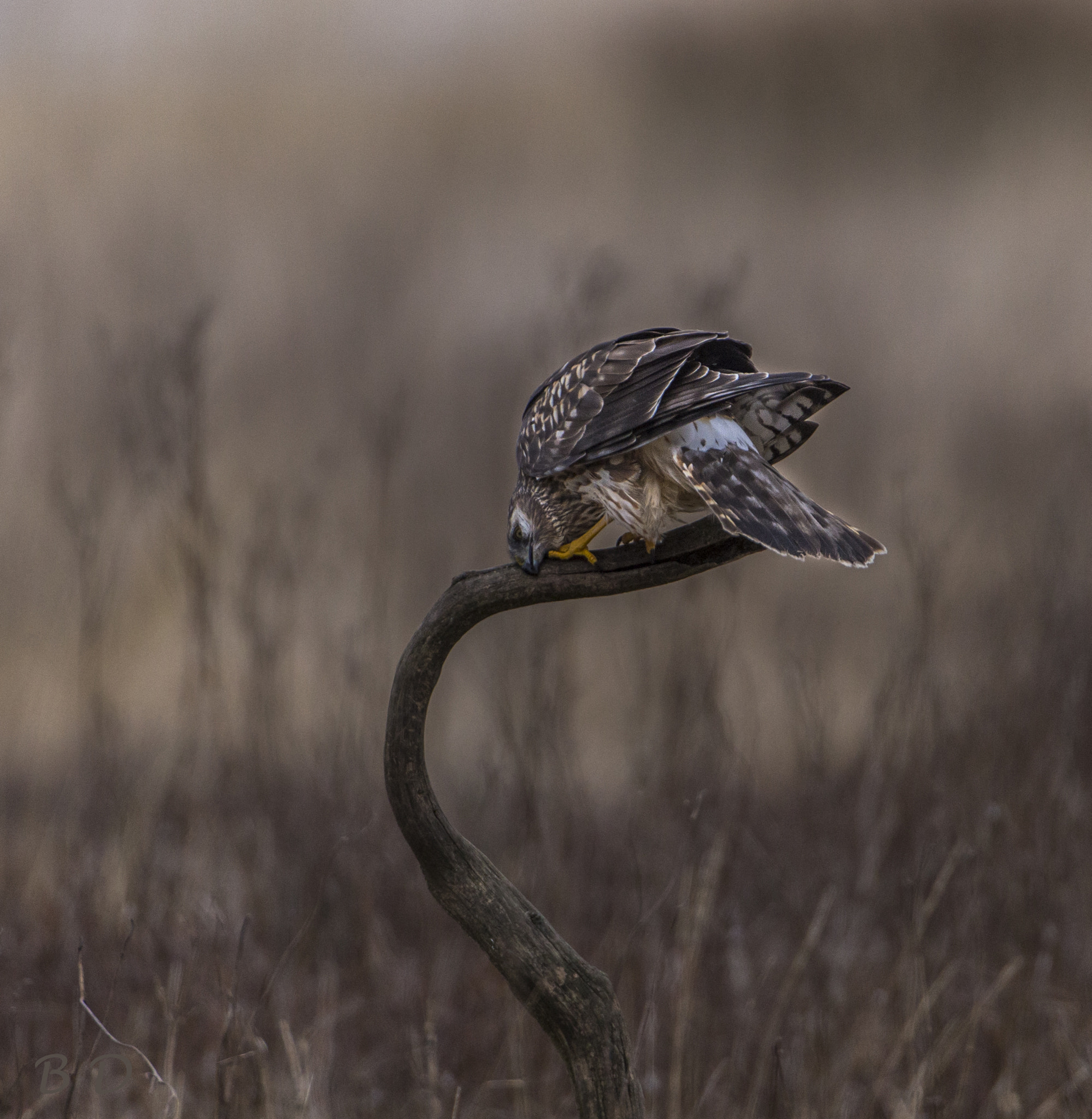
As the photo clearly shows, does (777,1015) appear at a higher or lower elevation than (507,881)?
lower

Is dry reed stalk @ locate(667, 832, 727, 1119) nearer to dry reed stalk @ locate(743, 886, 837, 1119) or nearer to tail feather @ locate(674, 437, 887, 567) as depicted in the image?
dry reed stalk @ locate(743, 886, 837, 1119)

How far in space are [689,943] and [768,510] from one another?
1502mm

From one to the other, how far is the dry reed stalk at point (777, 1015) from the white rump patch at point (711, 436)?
3.81 feet

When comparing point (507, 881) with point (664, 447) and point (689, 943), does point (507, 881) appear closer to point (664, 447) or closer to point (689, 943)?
point (664, 447)

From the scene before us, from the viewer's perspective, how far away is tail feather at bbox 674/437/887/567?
3.69ft

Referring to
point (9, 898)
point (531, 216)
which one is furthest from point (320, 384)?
point (9, 898)

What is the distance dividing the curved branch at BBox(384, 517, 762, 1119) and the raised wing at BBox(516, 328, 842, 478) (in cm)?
17

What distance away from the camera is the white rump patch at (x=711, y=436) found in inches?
51.3

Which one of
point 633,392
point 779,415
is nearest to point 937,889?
point 779,415

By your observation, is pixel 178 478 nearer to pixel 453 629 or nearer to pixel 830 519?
pixel 453 629

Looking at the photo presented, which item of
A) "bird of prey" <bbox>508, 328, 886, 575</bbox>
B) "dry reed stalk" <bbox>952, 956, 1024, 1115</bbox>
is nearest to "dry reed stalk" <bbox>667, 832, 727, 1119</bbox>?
"dry reed stalk" <bbox>952, 956, 1024, 1115</bbox>

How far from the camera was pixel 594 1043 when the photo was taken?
1.22 meters

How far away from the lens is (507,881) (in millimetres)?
1242

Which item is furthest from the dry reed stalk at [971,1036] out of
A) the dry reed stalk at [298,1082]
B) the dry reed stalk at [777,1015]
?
the dry reed stalk at [298,1082]
